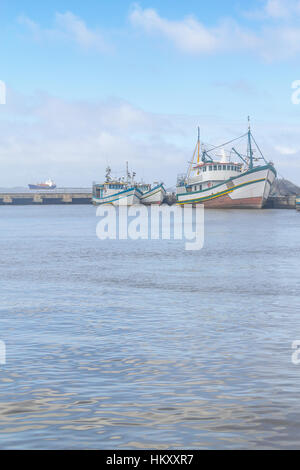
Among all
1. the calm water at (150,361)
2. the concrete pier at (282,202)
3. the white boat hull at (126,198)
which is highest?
the white boat hull at (126,198)

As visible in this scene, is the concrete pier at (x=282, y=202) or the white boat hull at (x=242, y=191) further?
the concrete pier at (x=282, y=202)

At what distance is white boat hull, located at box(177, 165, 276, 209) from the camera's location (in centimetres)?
10988

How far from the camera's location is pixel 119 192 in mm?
158875

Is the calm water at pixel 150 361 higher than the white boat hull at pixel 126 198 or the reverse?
the reverse

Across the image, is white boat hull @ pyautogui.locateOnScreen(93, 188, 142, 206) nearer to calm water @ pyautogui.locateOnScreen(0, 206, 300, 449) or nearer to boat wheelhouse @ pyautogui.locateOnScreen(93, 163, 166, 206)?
boat wheelhouse @ pyautogui.locateOnScreen(93, 163, 166, 206)

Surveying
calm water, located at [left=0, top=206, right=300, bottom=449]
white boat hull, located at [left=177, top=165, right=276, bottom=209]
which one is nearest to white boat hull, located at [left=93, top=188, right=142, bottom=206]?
white boat hull, located at [left=177, top=165, right=276, bottom=209]

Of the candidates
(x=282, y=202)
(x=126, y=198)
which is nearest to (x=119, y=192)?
(x=126, y=198)

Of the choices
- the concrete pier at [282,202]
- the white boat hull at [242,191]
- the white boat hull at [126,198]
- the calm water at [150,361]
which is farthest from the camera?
the white boat hull at [126,198]

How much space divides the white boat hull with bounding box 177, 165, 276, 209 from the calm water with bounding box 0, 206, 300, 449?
86310 millimetres

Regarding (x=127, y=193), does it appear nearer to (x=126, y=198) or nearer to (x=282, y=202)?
(x=126, y=198)

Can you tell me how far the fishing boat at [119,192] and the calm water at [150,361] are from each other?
132167mm

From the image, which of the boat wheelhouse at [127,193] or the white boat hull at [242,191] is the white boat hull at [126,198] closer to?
the boat wheelhouse at [127,193]

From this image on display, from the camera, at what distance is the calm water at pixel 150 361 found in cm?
777

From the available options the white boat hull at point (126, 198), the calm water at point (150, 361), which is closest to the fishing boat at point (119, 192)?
the white boat hull at point (126, 198)
